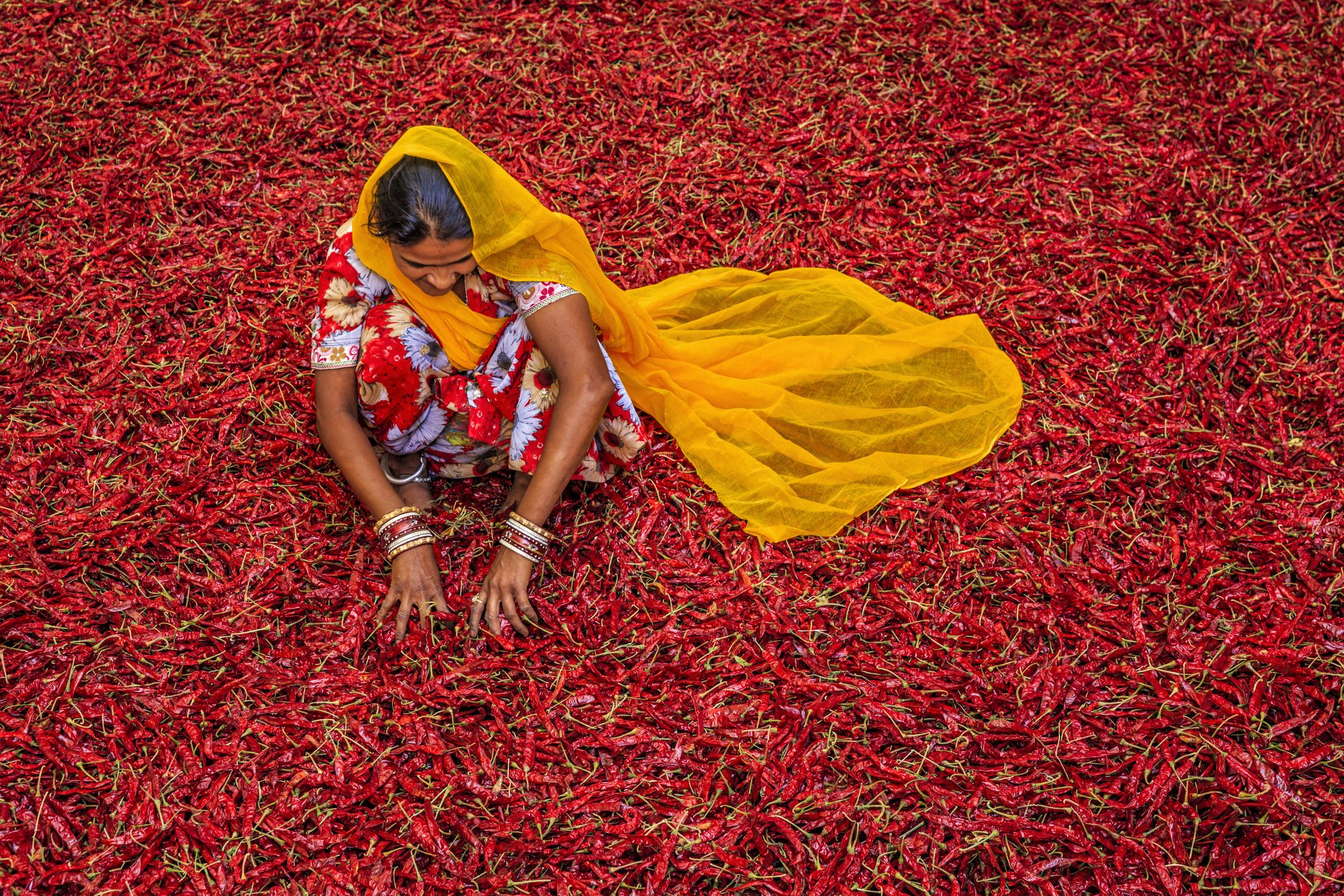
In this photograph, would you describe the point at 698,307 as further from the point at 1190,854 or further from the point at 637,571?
the point at 1190,854

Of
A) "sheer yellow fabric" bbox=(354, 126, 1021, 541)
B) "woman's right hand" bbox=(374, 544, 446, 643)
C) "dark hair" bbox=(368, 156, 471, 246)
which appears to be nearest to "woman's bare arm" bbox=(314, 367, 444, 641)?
"woman's right hand" bbox=(374, 544, 446, 643)

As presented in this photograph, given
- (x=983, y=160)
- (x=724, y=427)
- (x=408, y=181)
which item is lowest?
(x=724, y=427)

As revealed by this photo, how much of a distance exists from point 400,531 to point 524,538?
38 centimetres

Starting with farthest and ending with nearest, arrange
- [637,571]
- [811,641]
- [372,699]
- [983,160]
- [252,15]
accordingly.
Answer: [252,15] < [983,160] < [637,571] < [811,641] < [372,699]

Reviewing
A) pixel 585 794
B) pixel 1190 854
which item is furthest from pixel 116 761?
pixel 1190 854

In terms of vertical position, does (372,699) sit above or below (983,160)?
below

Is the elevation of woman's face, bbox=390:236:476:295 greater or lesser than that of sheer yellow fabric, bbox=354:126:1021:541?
greater

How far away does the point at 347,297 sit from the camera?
293cm

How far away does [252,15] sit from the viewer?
532cm

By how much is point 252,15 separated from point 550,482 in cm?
405

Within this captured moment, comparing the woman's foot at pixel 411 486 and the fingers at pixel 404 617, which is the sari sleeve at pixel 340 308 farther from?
the fingers at pixel 404 617

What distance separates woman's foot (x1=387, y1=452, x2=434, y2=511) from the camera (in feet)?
10.8

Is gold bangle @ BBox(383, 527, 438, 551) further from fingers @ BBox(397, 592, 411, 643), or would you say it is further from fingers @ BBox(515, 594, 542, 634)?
fingers @ BBox(515, 594, 542, 634)

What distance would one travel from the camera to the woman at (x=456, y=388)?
2.86m
